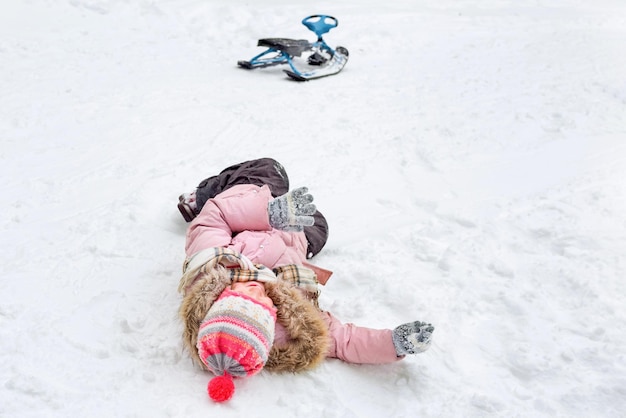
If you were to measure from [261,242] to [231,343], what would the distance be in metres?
0.66

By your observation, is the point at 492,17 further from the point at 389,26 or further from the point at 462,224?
the point at 462,224

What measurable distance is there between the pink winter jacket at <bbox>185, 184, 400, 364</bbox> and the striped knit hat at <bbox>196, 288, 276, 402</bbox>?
38 centimetres

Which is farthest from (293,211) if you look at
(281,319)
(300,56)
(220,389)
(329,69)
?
(300,56)

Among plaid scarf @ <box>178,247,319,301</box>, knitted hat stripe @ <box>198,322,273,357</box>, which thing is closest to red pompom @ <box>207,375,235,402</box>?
knitted hat stripe @ <box>198,322,273,357</box>

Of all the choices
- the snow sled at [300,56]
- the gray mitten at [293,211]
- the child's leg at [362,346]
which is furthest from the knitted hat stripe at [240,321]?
the snow sled at [300,56]

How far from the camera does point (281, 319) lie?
2.16m

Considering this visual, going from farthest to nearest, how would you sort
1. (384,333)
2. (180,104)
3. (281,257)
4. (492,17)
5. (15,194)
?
1. (492,17)
2. (180,104)
3. (15,194)
4. (281,257)
5. (384,333)

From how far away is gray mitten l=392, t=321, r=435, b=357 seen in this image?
7.02ft

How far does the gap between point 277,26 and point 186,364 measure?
485 cm

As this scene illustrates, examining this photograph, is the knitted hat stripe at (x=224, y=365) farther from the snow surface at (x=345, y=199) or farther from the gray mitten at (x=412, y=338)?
the gray mitten at (x=412, y=338)

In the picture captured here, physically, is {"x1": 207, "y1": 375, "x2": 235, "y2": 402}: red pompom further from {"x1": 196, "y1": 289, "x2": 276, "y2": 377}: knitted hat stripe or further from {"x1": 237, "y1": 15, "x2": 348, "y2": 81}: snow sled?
{"x1": 237, "y1": 15, "x2": 348, "y2": 81}: snow sled

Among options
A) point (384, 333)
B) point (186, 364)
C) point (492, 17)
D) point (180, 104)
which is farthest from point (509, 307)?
point (492, 17)

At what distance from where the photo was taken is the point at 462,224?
3117mm

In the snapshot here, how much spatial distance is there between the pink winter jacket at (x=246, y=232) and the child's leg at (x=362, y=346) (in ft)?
1.32
